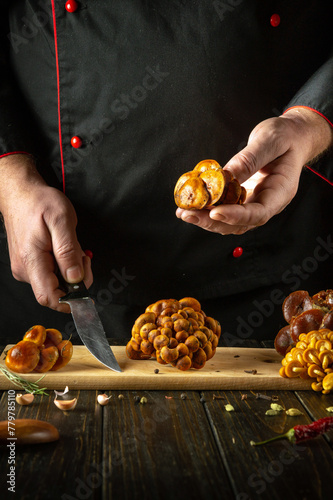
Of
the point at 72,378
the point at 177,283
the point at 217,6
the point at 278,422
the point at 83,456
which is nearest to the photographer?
the point at 83,456

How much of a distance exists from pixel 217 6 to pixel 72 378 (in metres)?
1.15

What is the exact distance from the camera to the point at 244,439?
1088 mm

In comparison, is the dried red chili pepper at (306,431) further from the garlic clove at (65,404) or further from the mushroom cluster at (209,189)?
the mushroom cluster at (209,189)

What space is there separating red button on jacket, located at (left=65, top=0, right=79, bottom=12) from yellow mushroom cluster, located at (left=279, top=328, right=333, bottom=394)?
1140 mm

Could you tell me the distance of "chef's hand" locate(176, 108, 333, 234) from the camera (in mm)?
1326

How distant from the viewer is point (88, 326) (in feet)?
4.67

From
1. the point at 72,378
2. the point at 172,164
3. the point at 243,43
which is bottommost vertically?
the point at 72,378

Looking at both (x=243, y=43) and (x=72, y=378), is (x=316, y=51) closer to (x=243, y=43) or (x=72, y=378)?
(x=243, y=43)

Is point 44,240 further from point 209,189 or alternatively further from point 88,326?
point 209,189

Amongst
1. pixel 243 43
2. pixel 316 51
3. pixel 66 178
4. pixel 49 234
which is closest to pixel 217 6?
pixel 243 43

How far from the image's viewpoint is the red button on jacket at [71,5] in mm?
1579

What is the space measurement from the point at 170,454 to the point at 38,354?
0.48 meters

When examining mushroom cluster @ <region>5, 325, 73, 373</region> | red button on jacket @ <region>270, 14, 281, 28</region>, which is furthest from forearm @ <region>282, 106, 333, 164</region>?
mushroom cluster @ <region>5, 325, 73, 373</region>

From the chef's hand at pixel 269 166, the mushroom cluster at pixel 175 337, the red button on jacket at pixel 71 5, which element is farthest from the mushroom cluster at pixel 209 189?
the red button on jacket at pixel 71 5
